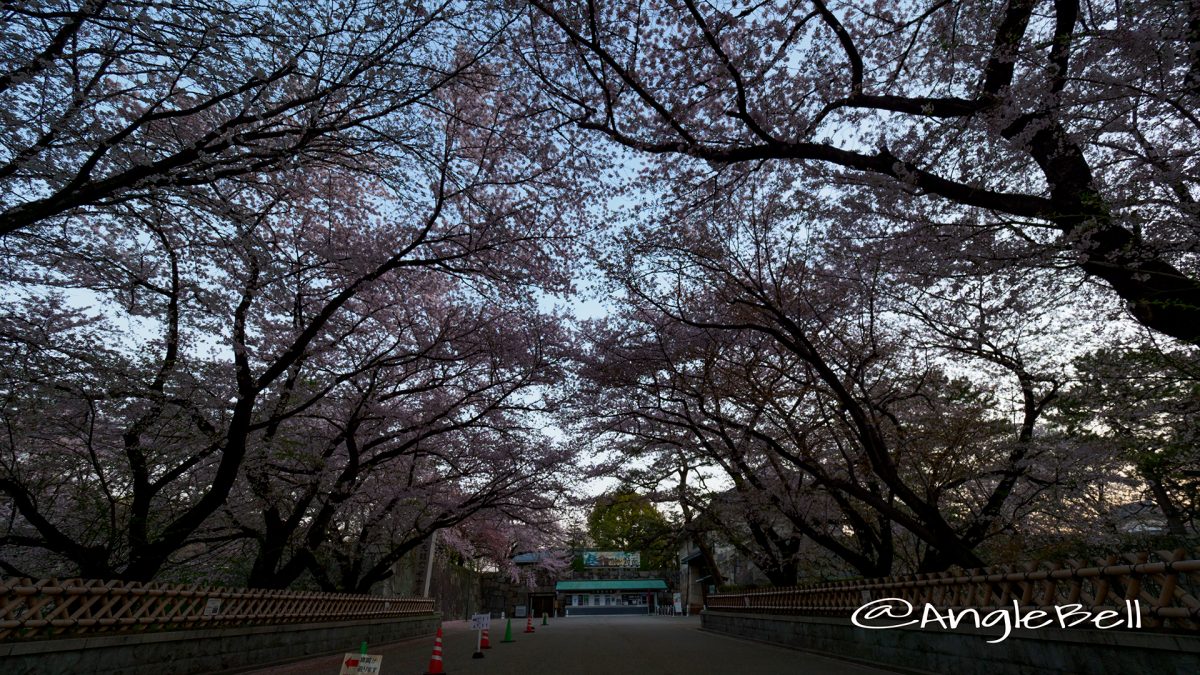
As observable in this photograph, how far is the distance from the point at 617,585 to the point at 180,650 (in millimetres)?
49832

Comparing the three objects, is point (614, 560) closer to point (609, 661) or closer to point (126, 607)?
point (609, 661)

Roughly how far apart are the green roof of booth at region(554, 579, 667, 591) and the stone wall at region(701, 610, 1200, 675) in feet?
143

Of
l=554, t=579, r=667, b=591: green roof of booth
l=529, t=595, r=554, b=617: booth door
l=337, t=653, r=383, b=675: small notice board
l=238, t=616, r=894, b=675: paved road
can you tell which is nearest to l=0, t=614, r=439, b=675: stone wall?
l=238, t=616, r=894, b=675: paved road

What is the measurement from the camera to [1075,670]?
5.83 metres

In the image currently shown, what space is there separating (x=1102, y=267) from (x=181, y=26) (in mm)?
10041

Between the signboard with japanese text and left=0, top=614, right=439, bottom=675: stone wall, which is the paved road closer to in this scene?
left=0, top=614, right=439, bottom=675: stone wall

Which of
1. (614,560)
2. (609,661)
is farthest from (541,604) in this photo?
(609,661)

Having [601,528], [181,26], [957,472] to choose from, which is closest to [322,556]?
[181,26]

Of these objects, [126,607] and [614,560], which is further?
[614,560]

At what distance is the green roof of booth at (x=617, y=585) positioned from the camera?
5269 centimetres

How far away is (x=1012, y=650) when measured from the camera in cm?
664

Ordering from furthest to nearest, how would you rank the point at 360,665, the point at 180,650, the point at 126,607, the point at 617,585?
the point at 617,585 → the point at 180,650 → the point at 126,607 → the point at 360,665

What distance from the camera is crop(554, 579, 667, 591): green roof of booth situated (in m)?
52.7

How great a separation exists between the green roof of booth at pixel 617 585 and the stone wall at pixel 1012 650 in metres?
43.5
